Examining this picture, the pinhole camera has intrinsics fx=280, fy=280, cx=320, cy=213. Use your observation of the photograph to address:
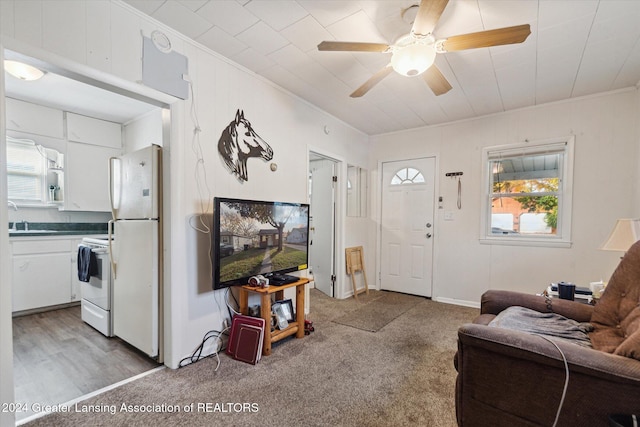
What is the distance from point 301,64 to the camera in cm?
249

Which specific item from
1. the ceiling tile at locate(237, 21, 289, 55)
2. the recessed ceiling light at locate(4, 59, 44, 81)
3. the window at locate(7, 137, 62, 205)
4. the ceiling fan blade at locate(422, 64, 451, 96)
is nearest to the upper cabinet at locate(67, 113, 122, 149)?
the window at locate(7, 137, 62, 205)

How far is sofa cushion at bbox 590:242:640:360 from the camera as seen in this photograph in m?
1.40

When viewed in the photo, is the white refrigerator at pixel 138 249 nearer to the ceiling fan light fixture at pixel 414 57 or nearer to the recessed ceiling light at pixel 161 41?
the recessed ceiling light at pixel 161 41

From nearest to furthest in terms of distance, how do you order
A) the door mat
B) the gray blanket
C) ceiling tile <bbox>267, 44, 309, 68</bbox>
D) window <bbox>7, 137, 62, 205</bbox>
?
the gray blanket < ceiling tile <bbox>267, 44, 309, 68</bbox> < the door mat < window <bbox>7, 137, 62, 205</bbox>

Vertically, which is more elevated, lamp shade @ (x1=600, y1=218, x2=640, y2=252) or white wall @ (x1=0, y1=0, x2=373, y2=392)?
white wall @ (x1=0, y1=0, x2=373, y2=392)

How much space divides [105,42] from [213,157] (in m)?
0.96

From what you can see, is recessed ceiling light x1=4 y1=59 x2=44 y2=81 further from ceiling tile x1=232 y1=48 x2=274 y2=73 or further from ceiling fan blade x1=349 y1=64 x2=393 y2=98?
ceiling fan blade x1=349 y1=64 x2=393 y2=98

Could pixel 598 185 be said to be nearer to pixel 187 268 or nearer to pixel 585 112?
pixel 585 112

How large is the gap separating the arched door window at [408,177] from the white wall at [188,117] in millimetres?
1753

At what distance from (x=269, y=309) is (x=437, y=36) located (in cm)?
250

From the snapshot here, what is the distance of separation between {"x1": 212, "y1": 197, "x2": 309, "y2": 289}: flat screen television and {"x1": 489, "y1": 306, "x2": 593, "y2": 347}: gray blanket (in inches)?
67.6

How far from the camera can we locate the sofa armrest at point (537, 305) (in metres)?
1.81

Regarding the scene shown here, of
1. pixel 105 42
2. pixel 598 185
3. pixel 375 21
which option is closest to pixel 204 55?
pixel 105 42

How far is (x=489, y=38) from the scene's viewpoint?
1.64 m
